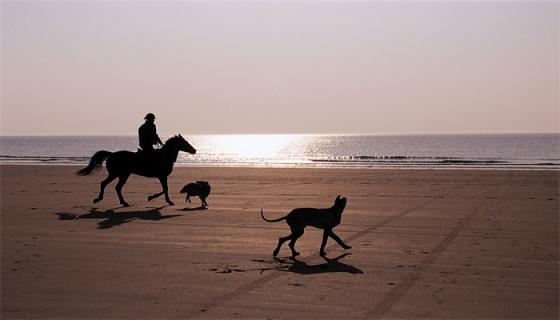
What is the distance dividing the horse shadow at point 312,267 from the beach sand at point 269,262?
28 mm

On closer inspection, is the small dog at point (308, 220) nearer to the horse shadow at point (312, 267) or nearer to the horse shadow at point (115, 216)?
the horse shadow at point (312, 267)

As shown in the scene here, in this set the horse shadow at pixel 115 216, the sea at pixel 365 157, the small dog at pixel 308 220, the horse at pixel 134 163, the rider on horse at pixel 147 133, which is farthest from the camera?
the sea at pixel 365 157

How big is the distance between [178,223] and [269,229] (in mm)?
2154

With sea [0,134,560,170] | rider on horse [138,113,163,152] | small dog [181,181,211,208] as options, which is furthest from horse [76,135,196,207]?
sea [0,134,560,170]

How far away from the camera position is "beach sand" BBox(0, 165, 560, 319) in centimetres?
678

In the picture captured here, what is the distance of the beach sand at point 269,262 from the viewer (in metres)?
6.78

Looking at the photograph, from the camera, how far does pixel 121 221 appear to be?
13.5 meters

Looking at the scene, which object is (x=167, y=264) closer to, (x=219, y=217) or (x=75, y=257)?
(x=75, y=257)

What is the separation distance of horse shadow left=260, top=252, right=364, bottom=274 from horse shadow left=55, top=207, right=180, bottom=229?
517 cm

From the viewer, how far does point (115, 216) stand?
47.1 feet

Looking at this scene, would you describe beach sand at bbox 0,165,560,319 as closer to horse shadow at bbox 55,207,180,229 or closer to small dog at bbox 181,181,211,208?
horse shadow at bbox 55,207,180,229

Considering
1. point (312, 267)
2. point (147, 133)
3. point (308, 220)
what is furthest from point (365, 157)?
point (312, 267)

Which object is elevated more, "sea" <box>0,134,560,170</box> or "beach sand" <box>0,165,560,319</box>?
"beach sand" <box>0,165,560,319</box>

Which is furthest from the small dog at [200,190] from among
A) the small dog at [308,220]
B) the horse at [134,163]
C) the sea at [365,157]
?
the sea at [365,157]
